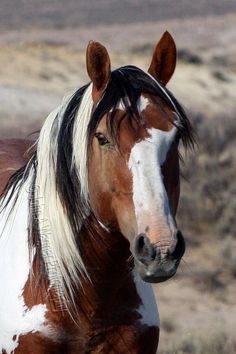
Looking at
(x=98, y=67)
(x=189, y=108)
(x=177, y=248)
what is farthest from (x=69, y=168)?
(x=189, y=108)

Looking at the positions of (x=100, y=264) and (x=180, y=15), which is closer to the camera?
(x=100, y=264)

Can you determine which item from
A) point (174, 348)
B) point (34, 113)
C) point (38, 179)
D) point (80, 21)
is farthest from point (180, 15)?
point (38, 179)

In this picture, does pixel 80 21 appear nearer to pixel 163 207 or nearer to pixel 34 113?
pixel 34 113

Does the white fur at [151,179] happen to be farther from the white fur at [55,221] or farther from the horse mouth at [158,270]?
the white fur at [55,221]

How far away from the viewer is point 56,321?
4.05 m

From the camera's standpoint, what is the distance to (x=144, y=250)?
357 centimetres

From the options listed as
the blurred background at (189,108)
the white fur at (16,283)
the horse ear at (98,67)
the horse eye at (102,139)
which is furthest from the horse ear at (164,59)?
the white fur at (16,283)

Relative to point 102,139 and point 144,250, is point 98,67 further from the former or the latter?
point 144,250

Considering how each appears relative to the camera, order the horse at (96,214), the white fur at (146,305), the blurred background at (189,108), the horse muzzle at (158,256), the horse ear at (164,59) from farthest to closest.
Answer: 1. the blurred background at (189,108)
2. the white fur at (146,305)
3. the horse ear at (164,59)
4. the horse at (96,214)
5. the horse muzzle at (158,256)

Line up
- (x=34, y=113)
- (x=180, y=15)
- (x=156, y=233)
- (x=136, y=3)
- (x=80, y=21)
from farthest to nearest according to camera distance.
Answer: (x=136, y=3) → (x=180, y=15) → (x=80, y=21) → (x=34, y=113) → (x=156, y=233)

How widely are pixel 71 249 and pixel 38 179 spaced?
30 cm

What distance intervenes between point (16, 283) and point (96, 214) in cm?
47

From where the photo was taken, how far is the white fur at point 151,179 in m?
3.58

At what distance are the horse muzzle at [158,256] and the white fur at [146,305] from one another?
0.54 m
